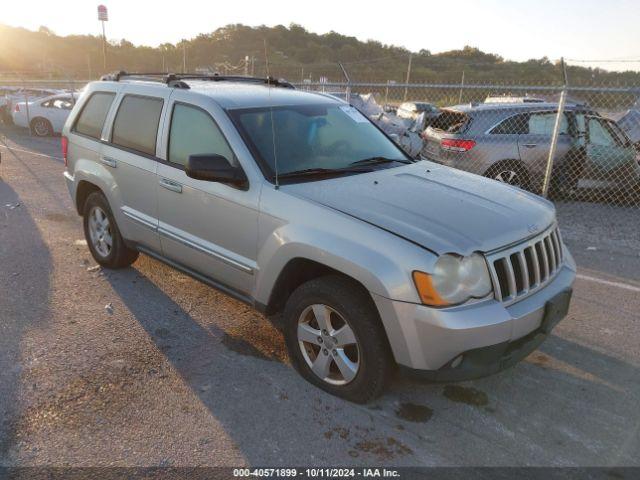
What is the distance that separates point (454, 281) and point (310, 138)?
1.61 metres

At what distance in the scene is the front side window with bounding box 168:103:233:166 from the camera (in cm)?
353

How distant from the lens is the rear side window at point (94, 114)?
4680mm

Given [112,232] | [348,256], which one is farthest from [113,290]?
[348,256]

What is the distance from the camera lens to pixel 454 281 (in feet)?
8.54

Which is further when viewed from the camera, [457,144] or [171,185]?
[457,144]

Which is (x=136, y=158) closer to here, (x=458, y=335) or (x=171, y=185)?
(x=171, y=185)

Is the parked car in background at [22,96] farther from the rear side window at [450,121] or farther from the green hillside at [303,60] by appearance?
the rear side window at [450,121]

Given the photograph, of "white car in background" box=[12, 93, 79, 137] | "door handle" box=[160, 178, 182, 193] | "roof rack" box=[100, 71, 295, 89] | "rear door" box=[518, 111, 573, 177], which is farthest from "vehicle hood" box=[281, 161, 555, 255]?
"white car in background" box=[12, 93, 79, 137]

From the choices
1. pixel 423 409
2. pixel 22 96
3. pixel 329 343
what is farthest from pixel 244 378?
pixel 22 96

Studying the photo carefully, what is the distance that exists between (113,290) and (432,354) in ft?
10.1

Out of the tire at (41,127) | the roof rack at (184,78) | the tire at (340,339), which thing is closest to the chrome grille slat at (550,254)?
the tire at (340,339)

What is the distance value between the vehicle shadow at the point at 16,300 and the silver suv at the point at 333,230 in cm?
91

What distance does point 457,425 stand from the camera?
289 cm

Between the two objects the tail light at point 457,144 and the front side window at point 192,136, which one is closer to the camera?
the front side window at point 192,136
